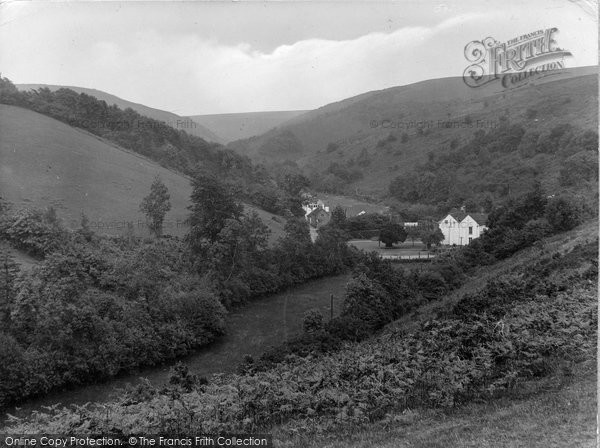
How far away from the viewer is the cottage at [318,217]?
333 inches

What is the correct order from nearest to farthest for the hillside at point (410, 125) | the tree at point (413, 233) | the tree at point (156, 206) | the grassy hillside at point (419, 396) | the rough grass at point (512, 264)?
the grassy hillside at point (419, 396) → the hillside at point (410, 125) → the tree at point (156, 206) → the tree at point (413, 233) → the rough grass at point (512, 264)

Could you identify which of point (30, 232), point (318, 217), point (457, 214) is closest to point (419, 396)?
point (318, 217)

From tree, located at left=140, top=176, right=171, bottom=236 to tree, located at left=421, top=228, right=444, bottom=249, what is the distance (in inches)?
184

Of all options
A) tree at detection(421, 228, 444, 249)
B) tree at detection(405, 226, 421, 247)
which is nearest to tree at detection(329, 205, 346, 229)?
tree at detection(405, 226, 421, 247)

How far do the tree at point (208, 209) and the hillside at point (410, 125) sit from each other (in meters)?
0.78

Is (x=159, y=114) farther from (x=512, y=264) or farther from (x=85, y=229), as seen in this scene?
(x=512, y=264)

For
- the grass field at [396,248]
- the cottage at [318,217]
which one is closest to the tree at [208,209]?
the cottage at [318,217]

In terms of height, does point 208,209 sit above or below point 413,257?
above

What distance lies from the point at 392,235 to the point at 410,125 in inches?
79.6

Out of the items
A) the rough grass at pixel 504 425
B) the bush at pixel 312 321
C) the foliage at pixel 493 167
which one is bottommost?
the bush at pixel 312 321

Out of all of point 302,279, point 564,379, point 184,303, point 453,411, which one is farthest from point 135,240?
point 564,379

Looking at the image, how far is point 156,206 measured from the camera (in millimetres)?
7598

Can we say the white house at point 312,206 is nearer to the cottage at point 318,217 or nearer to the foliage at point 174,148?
the cottage at point 318,217

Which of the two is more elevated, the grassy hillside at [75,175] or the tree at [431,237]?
the grassy hillside at [75,175]
